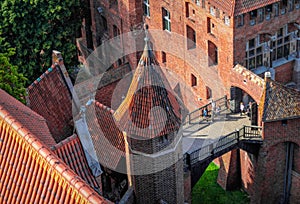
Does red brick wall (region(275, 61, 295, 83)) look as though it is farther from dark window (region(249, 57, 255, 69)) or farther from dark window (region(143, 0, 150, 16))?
dark window (region(143, 0, 150, 16))

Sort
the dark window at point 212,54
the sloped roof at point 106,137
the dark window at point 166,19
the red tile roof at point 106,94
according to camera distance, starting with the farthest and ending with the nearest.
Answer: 1. the dark window at point 166,19
2. the red tile roof at point 106,94
3. the dark window at point 212,54
4. the sloped roof at point 106,137

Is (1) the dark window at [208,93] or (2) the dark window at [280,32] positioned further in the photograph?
(1) the dark window at [208,93]

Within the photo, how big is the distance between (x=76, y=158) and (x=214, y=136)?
502 inches

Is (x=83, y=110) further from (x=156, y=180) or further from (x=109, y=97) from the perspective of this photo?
(x=109, y=97)

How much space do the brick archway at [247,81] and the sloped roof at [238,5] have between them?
12.8 feet

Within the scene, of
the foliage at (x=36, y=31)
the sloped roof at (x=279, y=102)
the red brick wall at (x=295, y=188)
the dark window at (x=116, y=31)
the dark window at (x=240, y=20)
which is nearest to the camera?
the sloped roof at (x=279, y=102)

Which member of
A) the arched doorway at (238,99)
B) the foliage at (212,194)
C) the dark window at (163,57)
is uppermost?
the dark window at (163,57)

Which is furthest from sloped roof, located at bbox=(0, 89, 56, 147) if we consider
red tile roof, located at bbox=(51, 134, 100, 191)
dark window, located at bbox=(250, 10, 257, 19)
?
dark window, located at bbox=(250, 10, 257, 19)

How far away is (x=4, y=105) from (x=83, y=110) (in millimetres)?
7256

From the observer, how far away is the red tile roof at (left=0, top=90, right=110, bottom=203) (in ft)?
68.2

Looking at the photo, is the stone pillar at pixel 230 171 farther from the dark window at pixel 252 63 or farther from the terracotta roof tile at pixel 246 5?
the terracotta roof tile at pixel 246 5

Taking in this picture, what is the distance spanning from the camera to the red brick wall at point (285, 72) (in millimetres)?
44469

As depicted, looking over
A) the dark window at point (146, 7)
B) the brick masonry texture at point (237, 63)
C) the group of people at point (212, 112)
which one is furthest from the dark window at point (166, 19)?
the group of people at point (212, 112)

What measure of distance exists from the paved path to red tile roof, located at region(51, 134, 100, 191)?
1039 cm
